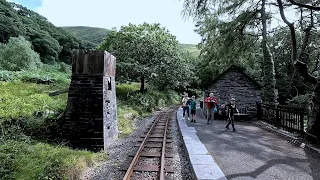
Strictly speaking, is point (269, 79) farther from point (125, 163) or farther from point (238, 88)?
point (125, 163)

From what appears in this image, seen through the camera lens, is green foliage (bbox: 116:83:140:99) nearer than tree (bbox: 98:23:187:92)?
No

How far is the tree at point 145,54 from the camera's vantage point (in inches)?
824

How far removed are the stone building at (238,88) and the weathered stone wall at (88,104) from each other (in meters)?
9.57

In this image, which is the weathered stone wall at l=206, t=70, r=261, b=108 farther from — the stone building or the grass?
the grass

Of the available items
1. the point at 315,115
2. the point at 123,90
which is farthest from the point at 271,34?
the point at 123,90

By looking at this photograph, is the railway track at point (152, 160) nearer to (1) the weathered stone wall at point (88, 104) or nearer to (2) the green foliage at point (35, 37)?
(1) the weathered stone wall at point (88, 104)

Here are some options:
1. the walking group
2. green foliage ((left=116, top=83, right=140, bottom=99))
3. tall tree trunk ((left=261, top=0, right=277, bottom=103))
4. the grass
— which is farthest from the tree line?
green foliage ((left=116, top=83, right=140, bottom=99))

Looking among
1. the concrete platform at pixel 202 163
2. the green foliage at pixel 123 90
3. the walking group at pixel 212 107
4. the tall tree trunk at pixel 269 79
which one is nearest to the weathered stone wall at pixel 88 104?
the concrete platform at pixel 202 163

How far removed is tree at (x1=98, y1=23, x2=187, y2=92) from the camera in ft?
68.6

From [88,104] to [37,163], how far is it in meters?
3.02

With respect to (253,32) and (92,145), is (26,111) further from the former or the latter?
(253,32)

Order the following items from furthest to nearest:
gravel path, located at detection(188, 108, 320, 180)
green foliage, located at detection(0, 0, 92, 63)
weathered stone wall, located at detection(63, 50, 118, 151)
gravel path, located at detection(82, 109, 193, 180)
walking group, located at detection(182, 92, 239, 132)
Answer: green foliage, located at detection(0, 0, 92, 63) → walking group, located at detection(182, 92, 239, 132) → weathered stone wall, located at detection(63, 50, 118, 151) → gravel path, located at detection(82, 109, 193, 180) → gravel path, located at detection(188, 108, 320, 180)

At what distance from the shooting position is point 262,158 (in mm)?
6156

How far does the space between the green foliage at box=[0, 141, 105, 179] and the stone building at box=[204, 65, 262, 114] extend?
453 inches
